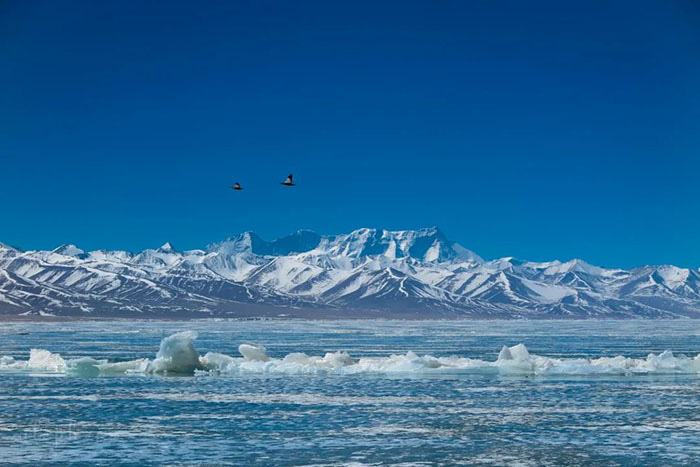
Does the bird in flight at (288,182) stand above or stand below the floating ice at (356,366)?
above

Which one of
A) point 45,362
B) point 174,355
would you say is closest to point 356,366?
point 174,355

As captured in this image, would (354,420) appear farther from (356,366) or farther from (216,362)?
(216,362)

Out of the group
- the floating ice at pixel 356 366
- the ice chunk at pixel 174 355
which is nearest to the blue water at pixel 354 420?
the floating ice at pixel 356 366

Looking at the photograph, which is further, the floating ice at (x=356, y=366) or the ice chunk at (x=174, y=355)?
the ice chunk at (x=174, y=355)

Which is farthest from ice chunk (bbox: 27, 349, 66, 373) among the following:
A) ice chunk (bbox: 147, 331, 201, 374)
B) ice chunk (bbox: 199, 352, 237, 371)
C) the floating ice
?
ice chunk (bbox: 199, 352, 237, 371)

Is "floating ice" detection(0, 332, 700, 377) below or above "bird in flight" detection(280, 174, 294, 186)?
below

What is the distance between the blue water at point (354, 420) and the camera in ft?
71.3

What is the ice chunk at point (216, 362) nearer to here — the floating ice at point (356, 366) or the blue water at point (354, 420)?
the floating ice at point (356, 366)

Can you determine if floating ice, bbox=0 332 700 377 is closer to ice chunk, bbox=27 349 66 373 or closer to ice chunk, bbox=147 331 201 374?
ice chunk, bbox=147 331 201 374

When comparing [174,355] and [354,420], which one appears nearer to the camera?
[354,420]

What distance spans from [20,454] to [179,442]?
382cm

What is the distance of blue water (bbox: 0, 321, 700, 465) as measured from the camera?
71.3 feet

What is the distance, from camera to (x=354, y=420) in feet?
89.7

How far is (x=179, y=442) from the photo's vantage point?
77.4ft
